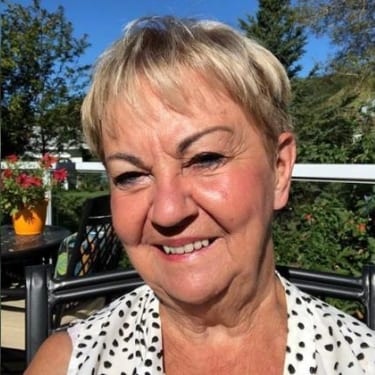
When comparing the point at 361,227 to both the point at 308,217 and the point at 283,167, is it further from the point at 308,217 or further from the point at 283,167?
the point at 283,167

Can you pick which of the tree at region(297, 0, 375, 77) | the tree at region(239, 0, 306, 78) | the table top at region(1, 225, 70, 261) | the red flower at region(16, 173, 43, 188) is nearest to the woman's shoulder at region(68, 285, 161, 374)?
the table top at region(1, 225, 70, 261)

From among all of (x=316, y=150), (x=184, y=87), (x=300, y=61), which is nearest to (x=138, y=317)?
(x=184, y=87)

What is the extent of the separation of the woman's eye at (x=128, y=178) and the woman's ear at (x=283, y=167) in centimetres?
30

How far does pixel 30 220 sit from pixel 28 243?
0.88 feet

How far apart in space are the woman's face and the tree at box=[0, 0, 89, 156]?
6.83 meters

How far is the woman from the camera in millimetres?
1067

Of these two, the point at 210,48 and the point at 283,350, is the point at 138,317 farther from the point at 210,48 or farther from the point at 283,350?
the point at 210,48

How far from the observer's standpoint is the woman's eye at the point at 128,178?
112cm

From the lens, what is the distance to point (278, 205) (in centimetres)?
118

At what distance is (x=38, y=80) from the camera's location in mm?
8430

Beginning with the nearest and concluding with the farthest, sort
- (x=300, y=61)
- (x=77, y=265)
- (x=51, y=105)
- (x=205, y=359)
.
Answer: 1. (x=205, y=359)
2. (x=77, y=265)
3. (x=51, y=105)
4. (x=300, y=61)

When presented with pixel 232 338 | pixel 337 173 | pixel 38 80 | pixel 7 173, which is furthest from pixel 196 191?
pixel 38 80

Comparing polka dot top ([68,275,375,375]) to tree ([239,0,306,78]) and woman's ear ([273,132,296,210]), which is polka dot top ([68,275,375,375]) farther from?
tree ([239,0,306,78])

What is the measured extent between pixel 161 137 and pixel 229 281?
0.32 m
